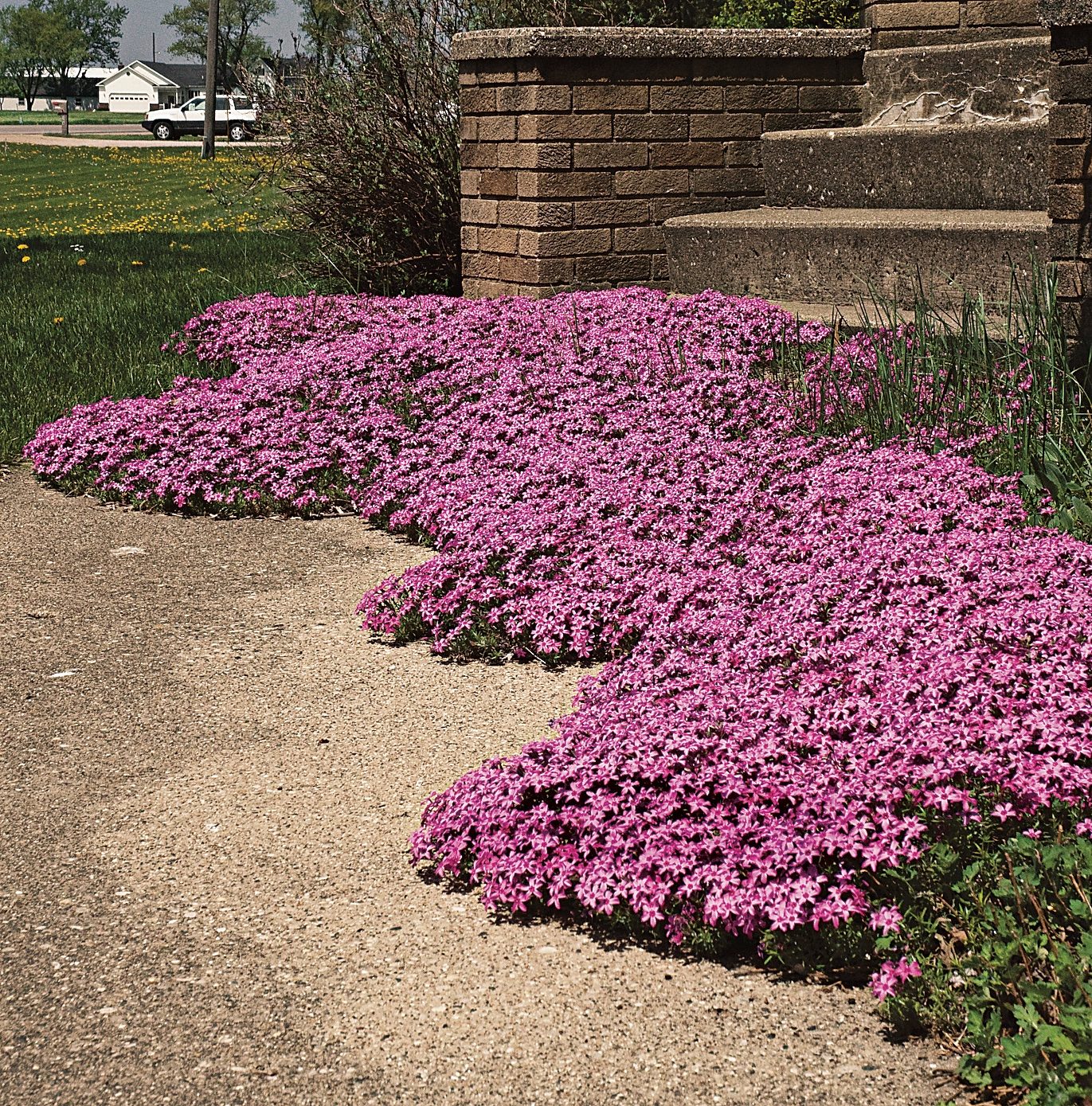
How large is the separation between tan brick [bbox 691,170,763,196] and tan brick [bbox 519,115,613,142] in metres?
0.75

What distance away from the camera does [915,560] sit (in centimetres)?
400

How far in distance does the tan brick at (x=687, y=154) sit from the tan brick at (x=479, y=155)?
1.01 m

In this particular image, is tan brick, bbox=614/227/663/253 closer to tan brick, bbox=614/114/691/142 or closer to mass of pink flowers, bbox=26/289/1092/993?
tan brick, bbox=614/114/691/142

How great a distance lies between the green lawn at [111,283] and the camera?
27.1 feet

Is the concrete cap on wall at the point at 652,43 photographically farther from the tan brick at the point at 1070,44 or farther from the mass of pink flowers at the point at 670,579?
the tan brick at the point at 1070,44

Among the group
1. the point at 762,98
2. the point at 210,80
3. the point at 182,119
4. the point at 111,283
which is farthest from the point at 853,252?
the point at 182,119

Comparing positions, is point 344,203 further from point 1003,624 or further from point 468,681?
point 1003,624

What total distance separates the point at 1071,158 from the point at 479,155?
456 centimetres

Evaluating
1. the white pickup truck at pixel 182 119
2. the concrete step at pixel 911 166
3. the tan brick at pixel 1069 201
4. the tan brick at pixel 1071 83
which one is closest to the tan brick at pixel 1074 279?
the tan brick at pixel 1069 201

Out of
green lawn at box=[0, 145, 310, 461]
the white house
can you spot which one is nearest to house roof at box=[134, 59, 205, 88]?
the white house

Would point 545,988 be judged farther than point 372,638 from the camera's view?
No

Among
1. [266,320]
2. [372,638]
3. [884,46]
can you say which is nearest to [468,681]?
[372,638]

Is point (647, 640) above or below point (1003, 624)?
below

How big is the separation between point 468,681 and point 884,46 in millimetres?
7103
